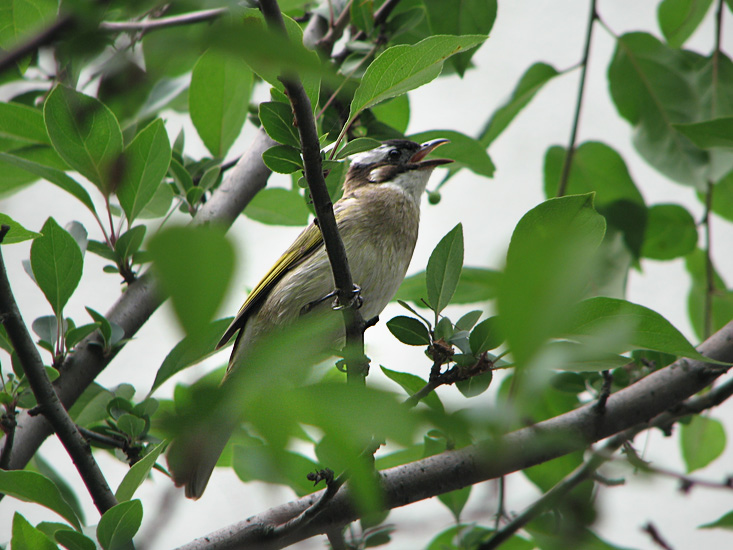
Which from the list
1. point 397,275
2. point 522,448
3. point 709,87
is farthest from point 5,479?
point 709,87

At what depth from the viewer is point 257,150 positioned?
158 centimetres

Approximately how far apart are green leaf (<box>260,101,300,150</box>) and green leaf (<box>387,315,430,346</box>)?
27cm

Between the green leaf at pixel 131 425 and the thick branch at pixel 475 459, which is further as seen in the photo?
the green leaf at pixel 131 425

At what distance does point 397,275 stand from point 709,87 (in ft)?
2.82

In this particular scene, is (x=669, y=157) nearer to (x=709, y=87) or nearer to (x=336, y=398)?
(x=709, y=87)

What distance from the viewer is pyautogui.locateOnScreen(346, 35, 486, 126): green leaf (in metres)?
0.69

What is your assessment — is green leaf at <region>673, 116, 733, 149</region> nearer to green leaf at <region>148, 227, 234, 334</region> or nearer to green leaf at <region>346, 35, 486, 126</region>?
green leaf at <region>346, 35, 486, 126</region>

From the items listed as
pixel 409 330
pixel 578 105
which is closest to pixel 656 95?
pixel 578 105

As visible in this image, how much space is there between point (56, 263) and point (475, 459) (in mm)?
756

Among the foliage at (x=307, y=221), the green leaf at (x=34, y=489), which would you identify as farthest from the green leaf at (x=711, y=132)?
the green leaf at (x=34, y=489)

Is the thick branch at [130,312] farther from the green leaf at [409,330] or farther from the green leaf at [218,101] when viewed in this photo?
the green leaf at [409,330]

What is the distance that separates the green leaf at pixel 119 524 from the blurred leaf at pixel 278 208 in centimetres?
80

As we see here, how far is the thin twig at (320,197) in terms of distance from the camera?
63cm

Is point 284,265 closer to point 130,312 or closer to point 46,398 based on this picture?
point 130,312
